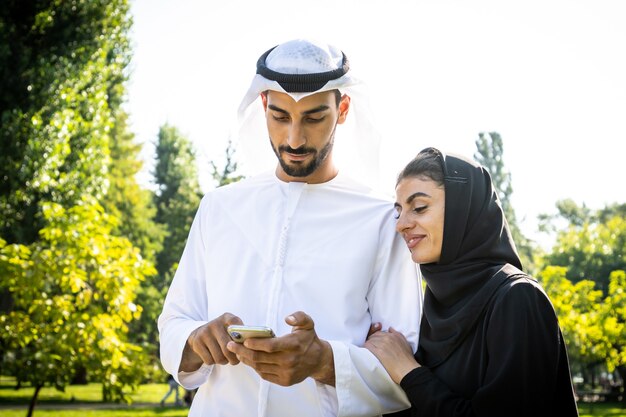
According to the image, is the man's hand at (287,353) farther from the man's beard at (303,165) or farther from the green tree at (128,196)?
A: the green tree at (128,196)

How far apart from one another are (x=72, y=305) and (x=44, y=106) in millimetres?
12112

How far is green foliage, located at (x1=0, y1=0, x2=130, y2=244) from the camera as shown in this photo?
707 inches

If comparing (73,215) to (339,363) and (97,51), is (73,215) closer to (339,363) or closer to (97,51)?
(339,363)

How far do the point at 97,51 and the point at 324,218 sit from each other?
20062 millimetres

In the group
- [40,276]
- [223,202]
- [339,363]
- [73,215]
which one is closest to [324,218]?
[223,202]

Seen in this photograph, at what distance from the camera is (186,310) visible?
315cm

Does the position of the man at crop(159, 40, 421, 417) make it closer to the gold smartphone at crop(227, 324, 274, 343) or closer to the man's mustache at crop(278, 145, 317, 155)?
the man's mustache at crop(278, 145, 317, 155)

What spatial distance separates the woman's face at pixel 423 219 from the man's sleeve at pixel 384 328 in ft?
0.66

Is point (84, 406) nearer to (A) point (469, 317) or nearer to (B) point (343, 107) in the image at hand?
(B) point (343, 107)

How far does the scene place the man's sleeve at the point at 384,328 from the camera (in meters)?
2.67

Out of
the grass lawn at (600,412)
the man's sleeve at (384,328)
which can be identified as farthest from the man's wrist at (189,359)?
the grass lawn at (600,412)

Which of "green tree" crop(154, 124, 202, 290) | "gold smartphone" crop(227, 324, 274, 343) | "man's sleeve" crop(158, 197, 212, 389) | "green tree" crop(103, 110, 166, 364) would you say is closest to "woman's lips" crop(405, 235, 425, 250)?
"gold smartphone" crop(227, 324, 274, 343)

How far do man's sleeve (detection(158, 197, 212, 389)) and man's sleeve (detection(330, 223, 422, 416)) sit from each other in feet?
2.17

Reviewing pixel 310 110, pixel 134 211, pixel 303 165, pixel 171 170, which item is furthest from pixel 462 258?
pixel 171 170
